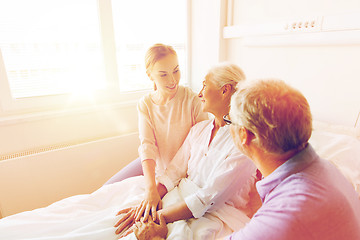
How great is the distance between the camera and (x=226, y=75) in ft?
3.95

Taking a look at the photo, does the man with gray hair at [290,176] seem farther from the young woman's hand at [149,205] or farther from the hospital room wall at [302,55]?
the hospital room wall at [302,55]

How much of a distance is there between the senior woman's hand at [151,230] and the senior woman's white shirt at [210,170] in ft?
0.52

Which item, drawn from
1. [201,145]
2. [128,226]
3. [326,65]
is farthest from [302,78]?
[128,226]

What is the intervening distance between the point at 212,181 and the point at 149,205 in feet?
1.23

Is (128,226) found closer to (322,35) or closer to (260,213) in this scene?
(260,213)

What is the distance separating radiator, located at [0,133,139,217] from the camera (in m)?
1.79

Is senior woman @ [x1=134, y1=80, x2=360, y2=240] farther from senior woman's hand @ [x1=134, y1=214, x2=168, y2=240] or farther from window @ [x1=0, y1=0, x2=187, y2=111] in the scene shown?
window @ [x1=0, y1=0, x2=187, y2=111]

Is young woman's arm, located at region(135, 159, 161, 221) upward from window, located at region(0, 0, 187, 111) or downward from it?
downward

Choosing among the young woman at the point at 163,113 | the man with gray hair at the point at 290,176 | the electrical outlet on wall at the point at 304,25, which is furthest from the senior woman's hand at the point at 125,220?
the electrical outlet on wall at the point at 304,25

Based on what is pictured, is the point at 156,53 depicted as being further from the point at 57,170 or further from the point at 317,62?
the point at 57,170

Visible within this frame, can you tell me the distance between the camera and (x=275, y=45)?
5.80ft

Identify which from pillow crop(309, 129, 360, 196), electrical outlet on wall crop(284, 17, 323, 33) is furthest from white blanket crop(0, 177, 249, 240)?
electrical outlet on wall crop(284, 17, 323, 33)

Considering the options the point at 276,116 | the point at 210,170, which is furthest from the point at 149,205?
the point at 276,116

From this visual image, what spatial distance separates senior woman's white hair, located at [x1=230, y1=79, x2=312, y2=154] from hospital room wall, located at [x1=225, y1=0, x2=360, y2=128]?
3.06ft
